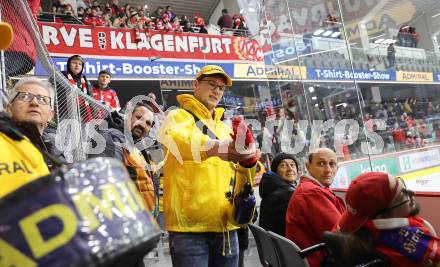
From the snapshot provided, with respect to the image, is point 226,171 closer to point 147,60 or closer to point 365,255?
point 365,255

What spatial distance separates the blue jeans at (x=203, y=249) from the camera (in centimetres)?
152

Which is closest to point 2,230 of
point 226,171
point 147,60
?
→ point 226,171

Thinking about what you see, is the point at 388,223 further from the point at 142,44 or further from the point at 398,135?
the point at 142,44

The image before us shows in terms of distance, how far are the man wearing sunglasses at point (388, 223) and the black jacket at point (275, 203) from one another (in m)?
1.07

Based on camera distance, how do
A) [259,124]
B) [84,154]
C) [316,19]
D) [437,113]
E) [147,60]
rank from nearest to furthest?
[84,154], [437,113], [316,19], [259,124], [147,60]

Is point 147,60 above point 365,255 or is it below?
above

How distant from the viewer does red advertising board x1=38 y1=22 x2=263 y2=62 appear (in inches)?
305

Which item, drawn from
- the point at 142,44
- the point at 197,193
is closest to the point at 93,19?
the point at 142,44

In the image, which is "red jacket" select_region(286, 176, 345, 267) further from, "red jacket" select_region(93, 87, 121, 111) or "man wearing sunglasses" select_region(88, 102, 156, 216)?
"red jacket" select_region(93, 87, 121, 111)

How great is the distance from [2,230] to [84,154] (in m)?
2.09

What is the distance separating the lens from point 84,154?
8.39ft

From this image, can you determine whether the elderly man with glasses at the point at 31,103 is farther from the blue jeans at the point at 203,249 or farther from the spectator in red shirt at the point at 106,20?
the spectator in red shirt at the point at 106,20

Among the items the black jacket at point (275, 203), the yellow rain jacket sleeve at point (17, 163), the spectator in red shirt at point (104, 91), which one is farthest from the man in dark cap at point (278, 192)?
the spectator in red shirt at point (104, 91)

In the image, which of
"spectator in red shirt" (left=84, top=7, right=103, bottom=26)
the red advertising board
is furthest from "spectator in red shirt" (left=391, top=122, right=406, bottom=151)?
"spectator in red shirt" (left=84, top=7, right=103, bottom=26)
